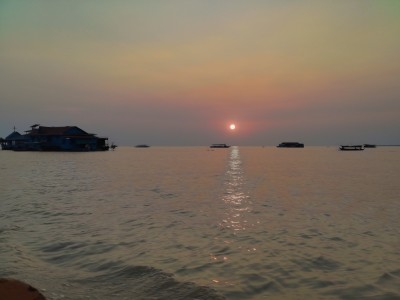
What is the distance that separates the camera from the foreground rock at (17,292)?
16.6 ft

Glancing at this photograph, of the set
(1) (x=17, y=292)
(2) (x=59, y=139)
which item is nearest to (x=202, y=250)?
(1) (x=17, y=292)

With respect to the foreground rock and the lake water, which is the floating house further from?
the foreground rock

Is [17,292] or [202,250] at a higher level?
[17,292]

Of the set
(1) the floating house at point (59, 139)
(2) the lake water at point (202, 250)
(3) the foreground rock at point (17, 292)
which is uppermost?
(1) the floating house at point (59, 139)

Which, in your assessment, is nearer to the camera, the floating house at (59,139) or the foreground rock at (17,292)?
the foreground rock at (17,292)

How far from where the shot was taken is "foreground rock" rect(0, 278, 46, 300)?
5060 mm

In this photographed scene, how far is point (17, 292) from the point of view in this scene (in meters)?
5.20

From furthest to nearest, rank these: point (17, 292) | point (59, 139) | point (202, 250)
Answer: point (59, 139) → point (202, 250) → point (17, 292)

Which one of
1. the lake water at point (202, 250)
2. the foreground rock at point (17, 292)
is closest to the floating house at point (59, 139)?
the lake water at point (202, 250)

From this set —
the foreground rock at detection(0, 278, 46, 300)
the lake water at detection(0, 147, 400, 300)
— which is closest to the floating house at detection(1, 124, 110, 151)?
the lake water at detection(0, 147, 400, 300)

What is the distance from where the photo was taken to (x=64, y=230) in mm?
12633

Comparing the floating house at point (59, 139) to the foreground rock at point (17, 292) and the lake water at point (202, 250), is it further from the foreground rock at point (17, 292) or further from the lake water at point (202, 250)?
the foreground rock at point (17, 292)

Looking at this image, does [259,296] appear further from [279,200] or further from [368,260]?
[279,200]

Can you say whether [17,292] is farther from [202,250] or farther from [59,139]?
[59,139]
